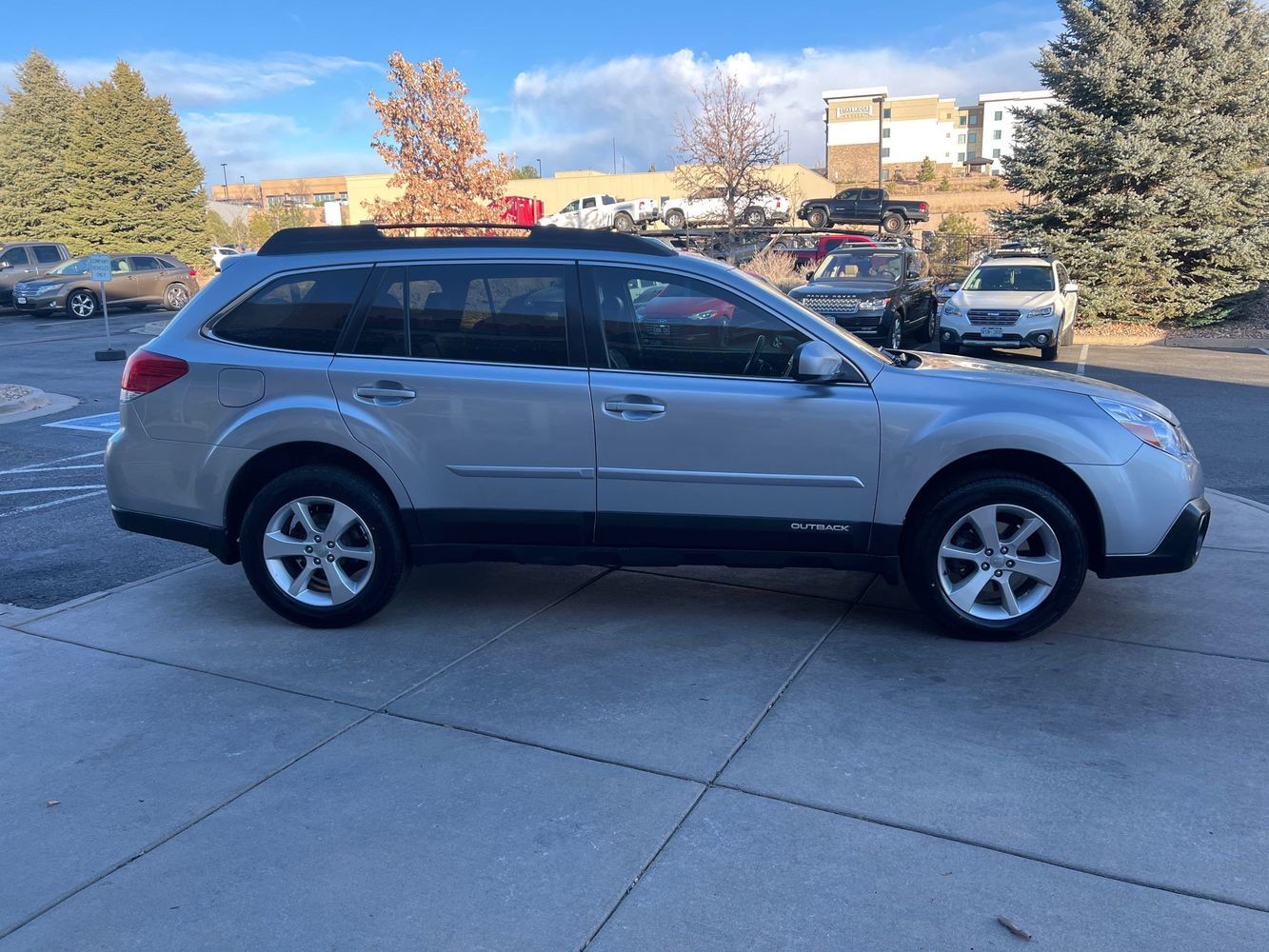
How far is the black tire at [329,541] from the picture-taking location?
4.82 meters

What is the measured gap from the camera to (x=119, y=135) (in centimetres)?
4009

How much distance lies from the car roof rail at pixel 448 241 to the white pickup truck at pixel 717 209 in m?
24.8

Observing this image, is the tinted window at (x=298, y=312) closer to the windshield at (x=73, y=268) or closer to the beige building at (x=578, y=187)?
the windshield at (x=73, y=268)

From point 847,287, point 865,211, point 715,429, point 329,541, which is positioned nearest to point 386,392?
point 329,541

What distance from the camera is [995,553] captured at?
4.65 m

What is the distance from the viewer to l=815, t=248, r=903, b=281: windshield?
1689 centimetres

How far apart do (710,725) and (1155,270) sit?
64.5 ft

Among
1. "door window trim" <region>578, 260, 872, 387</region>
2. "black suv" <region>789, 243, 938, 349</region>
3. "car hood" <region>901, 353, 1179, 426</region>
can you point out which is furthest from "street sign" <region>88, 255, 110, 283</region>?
"car hood" <region>901, 353, 1179, 426</region>

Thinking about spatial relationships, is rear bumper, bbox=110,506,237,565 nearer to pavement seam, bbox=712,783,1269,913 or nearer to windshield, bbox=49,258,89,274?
pavement seam, bbox=712,783,1269,913

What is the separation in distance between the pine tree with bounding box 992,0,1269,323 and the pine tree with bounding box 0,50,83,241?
37628 mm

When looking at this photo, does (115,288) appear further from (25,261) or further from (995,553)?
(995,553)

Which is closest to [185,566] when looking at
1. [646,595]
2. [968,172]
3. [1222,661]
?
[646,595]

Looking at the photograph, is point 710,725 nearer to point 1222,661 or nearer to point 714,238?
point 1222,661

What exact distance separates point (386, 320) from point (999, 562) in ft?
10.0
